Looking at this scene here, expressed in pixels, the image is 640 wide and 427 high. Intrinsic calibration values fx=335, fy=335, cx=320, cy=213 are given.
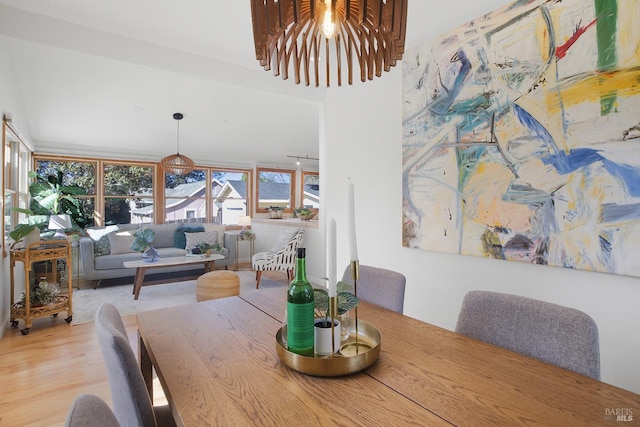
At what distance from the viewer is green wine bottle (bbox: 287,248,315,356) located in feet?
2.96

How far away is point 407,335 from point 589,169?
4.26 feet

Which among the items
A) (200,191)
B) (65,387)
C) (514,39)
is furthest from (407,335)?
(200,191)

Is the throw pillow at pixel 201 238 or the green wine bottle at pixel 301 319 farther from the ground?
the green wine bottle at pixel 301 319

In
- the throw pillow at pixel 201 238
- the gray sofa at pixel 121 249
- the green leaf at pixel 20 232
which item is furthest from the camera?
the throw pillow at pixel 201 238

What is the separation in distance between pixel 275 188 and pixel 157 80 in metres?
3.98

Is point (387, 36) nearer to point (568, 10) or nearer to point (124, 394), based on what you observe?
point (124, 394)

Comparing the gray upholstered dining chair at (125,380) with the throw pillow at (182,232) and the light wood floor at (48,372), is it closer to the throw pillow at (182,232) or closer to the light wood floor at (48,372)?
the light wood floor at (48,372)

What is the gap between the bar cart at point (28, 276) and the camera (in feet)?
9.57

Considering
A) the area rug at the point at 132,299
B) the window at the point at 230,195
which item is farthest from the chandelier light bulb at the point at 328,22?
the window at the point at 230,195

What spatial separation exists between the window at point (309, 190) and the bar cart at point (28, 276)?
5.32 metres

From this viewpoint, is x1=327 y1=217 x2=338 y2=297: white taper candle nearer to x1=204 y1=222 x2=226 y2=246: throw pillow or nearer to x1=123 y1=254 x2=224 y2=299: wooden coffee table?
x1=123 y1=254 x2=224 y2=299: wooden coffee table

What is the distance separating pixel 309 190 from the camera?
27.1ft

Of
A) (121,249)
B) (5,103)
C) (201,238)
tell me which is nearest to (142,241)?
(121,249)
